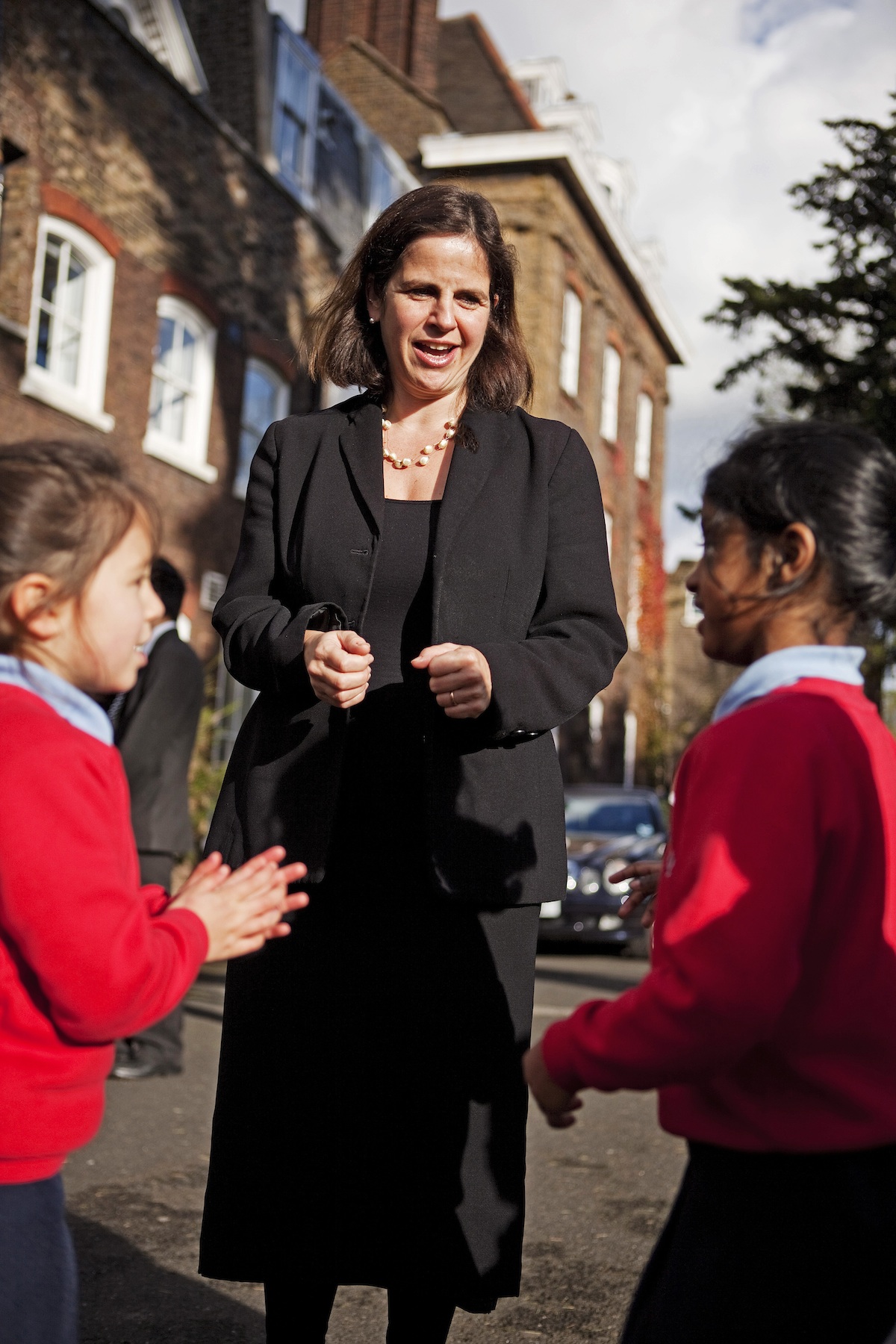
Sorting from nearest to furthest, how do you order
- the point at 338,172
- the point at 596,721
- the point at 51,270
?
the point at 51,270 < the point at 338,172 < the point at 596,721

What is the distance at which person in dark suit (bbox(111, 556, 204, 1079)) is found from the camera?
5598 mm

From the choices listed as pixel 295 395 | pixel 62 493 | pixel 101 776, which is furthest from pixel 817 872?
pixel 295 395

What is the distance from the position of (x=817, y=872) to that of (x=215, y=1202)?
1.38 m

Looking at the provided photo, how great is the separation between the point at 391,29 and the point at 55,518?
1060 inches

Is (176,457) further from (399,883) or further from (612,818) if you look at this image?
(399,883)

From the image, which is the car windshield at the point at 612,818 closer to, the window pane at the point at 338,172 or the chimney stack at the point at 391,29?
the window pane at the point at 338,172

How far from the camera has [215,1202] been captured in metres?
2.52

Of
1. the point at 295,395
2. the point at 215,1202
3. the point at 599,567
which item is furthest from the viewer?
the point at 295,395

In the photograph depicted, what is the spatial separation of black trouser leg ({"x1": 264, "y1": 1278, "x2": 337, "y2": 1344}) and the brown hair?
129 cm

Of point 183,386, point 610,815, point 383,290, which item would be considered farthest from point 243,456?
point 383,290

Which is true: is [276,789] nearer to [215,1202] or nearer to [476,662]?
[476,662]

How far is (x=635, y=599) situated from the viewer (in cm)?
A: 3017

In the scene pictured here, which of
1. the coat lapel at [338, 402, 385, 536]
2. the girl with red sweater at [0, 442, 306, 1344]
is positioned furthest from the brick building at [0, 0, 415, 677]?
the girl with red sweater at [0, 442, 306, 1344]

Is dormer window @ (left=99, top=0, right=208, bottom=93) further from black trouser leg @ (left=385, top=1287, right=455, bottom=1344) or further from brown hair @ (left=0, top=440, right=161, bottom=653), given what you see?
black trouser leg @ (left=385, top=1287, right=455, bottom=1344)
